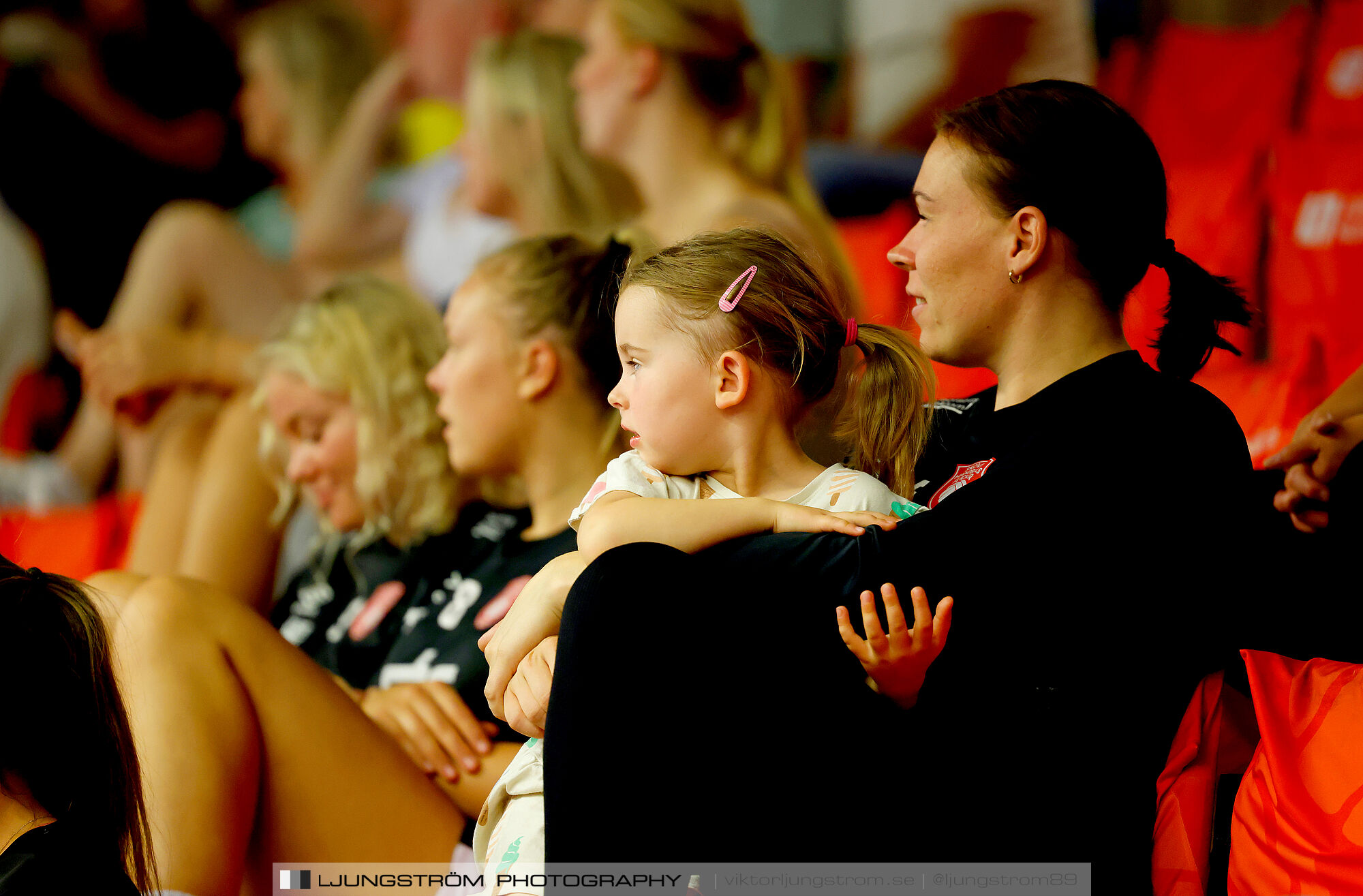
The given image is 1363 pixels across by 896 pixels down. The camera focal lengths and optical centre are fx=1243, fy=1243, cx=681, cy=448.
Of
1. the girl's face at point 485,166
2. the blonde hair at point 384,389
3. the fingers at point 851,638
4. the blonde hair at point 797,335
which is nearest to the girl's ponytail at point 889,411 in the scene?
the blonde hair at point 797,335

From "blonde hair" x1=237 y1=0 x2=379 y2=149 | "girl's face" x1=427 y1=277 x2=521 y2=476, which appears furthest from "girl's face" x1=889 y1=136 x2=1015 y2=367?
"blonde hair" x1=237 y1=0 x2=379 y2=149

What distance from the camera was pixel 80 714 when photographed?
2.49 ft

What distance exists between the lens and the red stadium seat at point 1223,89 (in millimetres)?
1797

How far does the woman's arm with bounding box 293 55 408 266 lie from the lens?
107 inches

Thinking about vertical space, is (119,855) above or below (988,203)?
below

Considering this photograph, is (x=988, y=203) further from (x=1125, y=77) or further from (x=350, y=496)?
(x=1125, y=77)

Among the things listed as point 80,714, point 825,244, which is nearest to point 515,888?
point 80,714

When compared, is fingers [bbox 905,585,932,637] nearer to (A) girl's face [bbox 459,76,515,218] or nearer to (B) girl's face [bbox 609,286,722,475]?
(B) girl's face [bbox 609,286,722,475]

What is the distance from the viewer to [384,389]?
1.48 metres

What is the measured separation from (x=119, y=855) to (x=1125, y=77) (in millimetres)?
1867

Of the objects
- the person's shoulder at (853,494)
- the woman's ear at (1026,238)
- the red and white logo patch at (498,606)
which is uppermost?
the woman's ear at (1026,238)

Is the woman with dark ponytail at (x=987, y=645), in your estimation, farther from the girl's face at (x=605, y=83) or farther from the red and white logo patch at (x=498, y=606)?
the girl's face at (x=605, y=83)

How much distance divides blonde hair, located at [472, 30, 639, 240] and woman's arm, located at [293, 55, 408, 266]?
26.5 inches

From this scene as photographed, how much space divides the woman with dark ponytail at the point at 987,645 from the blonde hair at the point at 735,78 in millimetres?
987
